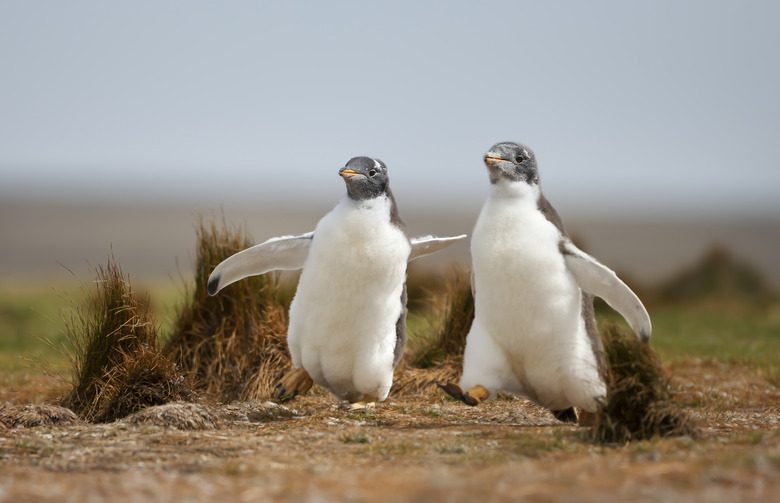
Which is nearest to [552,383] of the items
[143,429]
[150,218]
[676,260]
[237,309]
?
[143,429]

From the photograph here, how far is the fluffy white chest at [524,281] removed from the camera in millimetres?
6277

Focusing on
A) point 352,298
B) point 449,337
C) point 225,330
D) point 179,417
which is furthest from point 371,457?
point 449,337

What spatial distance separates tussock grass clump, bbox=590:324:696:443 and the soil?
0.14 m

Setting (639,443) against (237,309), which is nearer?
(639,443)

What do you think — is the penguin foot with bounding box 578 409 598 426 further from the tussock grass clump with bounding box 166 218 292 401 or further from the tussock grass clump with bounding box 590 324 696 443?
the tussock grass clump with bounding box 166 218 292 401

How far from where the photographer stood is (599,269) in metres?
6.35

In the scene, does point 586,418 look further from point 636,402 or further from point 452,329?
point 452,329

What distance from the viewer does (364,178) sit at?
6906mm

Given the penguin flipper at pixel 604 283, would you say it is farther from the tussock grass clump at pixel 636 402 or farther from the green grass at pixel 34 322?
the green grass at pixel 34 322

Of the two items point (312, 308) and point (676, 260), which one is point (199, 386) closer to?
point (312, 308)


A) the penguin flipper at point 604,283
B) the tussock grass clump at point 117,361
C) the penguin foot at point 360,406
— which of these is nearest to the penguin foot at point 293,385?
the penguin foot at point 360,406

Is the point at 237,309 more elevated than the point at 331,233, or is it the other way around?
the point at 331,233

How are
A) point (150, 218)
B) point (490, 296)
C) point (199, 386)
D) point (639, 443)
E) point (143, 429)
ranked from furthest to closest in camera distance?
point (150, 218) → point (199, 386) → point (490, 296) → point (143, 429) → point (639, 443)

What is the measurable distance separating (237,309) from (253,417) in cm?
181
